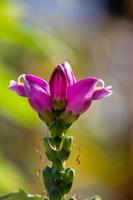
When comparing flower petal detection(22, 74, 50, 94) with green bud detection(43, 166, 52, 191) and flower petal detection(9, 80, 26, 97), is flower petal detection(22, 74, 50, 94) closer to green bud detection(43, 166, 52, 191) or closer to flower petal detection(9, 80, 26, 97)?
flower petal detection(9, 80, 26, 97)

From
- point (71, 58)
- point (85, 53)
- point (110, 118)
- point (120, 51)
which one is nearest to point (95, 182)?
point (110, 118)

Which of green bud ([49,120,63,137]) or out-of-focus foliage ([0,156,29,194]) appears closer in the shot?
green bud ([49,120,63,137])

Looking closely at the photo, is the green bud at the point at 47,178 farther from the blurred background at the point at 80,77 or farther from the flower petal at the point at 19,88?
the blurred background at the point at 80,77

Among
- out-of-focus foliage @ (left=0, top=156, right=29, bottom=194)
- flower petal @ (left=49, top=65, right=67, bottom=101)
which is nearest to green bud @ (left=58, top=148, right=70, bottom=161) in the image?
flower petal @ (left=49, top=65, right=67, bottom=101)

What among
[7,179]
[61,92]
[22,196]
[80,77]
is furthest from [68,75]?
[80,77]

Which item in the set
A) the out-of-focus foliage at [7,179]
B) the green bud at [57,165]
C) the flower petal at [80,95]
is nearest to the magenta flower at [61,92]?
the flower petal at [80,95]

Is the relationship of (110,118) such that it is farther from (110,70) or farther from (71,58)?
(71,58)
